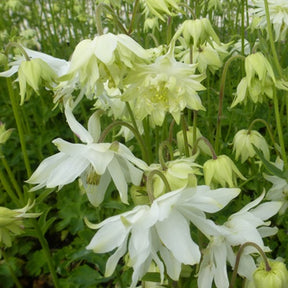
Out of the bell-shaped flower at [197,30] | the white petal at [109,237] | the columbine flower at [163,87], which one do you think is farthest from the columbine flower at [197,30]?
the white petal at [109,237]

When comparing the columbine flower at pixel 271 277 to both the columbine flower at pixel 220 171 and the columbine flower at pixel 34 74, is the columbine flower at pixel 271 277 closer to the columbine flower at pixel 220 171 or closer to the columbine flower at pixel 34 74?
the columbine flower at pixel 220 171

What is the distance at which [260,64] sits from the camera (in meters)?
1.45

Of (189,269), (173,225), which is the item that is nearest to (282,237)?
(189,269)

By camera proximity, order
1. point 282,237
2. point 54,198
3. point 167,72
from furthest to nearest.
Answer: point 54,198 < point 282,237 < point 167,72

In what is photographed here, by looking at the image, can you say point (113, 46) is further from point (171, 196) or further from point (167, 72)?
point (171, 196)

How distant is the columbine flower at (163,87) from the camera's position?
118 cm

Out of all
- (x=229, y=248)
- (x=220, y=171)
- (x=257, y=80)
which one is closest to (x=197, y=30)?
(x=257, y=80)

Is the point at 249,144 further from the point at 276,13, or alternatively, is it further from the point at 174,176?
the point at 276,13

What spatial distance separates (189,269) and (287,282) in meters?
0.38

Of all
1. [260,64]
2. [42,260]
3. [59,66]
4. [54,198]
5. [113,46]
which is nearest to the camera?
[113,46]

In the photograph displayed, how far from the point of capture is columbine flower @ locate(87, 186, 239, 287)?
1.00 metres

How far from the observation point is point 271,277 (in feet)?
3.75

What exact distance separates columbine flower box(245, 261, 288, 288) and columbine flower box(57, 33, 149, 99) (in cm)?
62

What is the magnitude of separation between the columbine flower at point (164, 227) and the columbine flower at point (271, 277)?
0.68 ft
